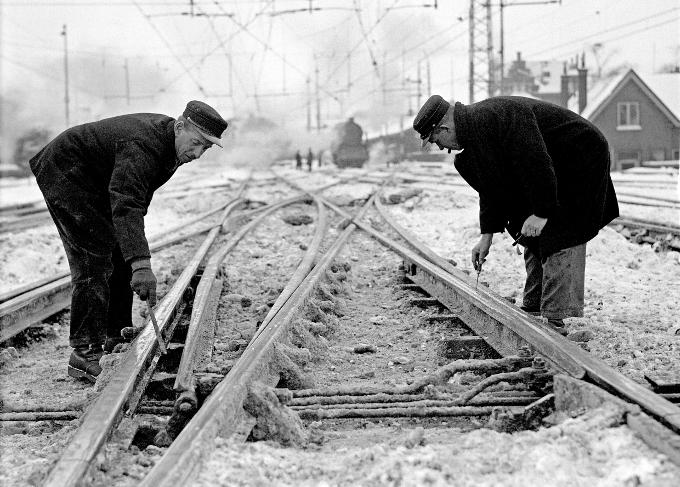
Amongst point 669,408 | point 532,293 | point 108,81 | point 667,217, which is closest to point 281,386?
point 669,408

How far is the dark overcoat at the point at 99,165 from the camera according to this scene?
407 centimetres

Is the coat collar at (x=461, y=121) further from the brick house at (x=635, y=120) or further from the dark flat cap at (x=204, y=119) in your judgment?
the brick house at (x=635, y=120)

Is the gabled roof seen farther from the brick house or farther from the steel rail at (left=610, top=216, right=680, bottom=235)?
the steel rail at (left=610, top=216, right=680, bottom=235)

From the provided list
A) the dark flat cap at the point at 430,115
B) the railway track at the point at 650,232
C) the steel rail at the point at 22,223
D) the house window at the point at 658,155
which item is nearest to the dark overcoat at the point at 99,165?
the dark flat cap at the point at 430,115

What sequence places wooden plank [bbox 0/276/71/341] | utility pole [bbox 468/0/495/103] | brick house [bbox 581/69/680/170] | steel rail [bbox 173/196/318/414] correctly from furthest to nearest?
1. brick house [bbox 581/69/680/170]
2. utility pole [bbox 468/0/495/103]
3. wooden plank [bbox 0/276/71/341]
4. steel rail [bbox 173/196/318/414]

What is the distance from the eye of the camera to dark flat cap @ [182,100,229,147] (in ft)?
13.2

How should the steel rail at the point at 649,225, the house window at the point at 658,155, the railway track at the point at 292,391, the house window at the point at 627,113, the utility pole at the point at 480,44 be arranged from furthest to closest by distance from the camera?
the house window at the point at 658,155 < the house window at the point at 627,113 < the utility pole at the point at 480,44 < the steel rail at the point at 649,225 < the railway track at the point at 292,391

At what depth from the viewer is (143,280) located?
3.79m

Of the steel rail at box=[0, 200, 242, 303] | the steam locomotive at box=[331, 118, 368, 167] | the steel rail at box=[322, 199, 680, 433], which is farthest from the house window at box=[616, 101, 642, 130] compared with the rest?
the steel rail at box=[322, 199, 680, 433]

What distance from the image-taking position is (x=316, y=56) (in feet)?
154

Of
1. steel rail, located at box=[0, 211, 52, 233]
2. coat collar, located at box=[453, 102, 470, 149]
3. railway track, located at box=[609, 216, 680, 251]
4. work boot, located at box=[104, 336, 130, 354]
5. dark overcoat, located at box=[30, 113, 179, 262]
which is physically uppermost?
coat collar, located at box=[453, 102, 470, 149]

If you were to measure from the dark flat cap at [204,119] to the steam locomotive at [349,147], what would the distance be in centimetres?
4122

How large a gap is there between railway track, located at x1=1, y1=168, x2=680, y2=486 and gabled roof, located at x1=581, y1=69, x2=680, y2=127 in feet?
109

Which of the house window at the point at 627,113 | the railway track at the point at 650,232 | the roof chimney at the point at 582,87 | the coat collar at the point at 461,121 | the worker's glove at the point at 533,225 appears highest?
the roof chimney at the point at 582,87
